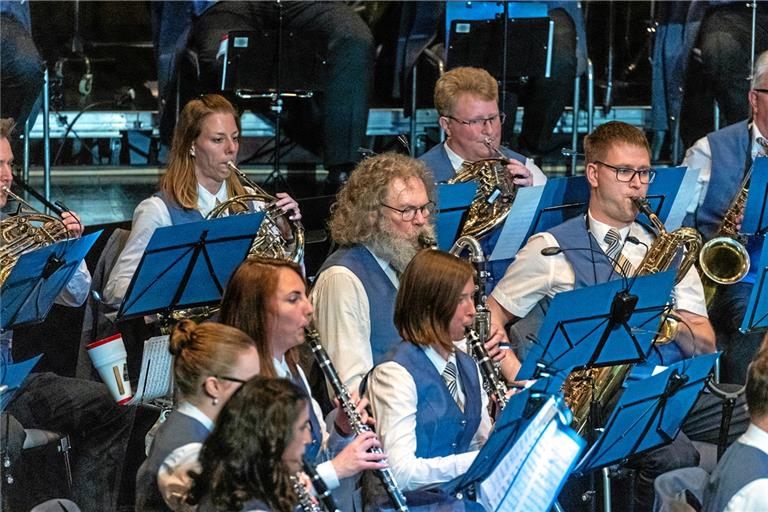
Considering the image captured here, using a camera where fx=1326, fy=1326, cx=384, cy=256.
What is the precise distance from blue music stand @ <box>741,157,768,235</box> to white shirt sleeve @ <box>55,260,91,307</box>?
2.39 metres

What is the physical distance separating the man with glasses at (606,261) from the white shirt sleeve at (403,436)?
0.96 meters

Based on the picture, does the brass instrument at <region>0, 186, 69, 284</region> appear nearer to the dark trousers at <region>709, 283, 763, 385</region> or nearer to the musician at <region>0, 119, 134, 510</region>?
the musician at <region>0, 119, 134, 510</region>

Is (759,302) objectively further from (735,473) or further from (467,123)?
(467,123)

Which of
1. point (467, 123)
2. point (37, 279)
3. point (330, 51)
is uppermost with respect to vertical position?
point (330, 51)

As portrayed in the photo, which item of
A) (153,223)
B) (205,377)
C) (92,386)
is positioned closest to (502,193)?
(153,223)

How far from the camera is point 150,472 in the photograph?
3.20 metres

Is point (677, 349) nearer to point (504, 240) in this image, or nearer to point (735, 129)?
point (504, 240)

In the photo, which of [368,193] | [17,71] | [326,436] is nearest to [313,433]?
[326,436]

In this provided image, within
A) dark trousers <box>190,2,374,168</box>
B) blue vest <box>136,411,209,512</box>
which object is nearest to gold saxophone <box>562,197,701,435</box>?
blue vest <box>136,411,209,512</box>

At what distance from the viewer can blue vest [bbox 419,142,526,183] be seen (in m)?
5.41

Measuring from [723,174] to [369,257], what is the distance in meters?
1.78

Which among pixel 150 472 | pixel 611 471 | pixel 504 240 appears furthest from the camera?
pixel 504 240

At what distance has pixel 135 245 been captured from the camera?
4652mm

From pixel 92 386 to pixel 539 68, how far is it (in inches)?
114
